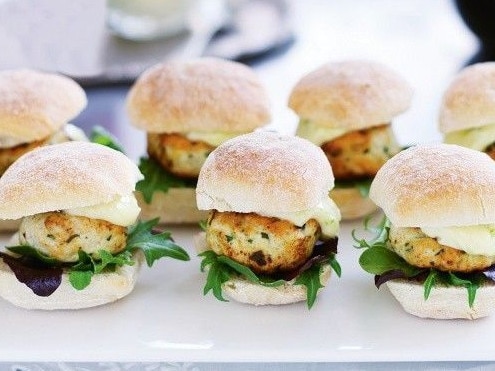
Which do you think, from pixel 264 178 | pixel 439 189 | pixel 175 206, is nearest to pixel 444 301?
pixel 439 189

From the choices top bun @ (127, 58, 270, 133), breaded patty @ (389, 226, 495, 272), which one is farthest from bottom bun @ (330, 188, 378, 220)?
breaded patty @ (389, 226, 495, 272)

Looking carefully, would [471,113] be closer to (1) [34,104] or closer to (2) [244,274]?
(2) [244,274]

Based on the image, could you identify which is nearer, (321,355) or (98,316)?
(321,355)

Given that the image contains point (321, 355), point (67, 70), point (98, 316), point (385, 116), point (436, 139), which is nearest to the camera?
point (321, 355)

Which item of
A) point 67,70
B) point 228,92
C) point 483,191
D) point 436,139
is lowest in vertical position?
point 67,70

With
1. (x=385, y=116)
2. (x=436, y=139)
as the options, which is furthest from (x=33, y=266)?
(x=436, y=139)

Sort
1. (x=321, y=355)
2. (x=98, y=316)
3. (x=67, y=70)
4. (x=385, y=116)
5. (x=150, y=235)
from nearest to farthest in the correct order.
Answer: (x=321, y=355) < (x=98, y=316) < (x=150, y=235) < (x=385, y=116) < (x=67, y=70)

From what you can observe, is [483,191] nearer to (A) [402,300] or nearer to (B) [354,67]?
(A) [402,300]
